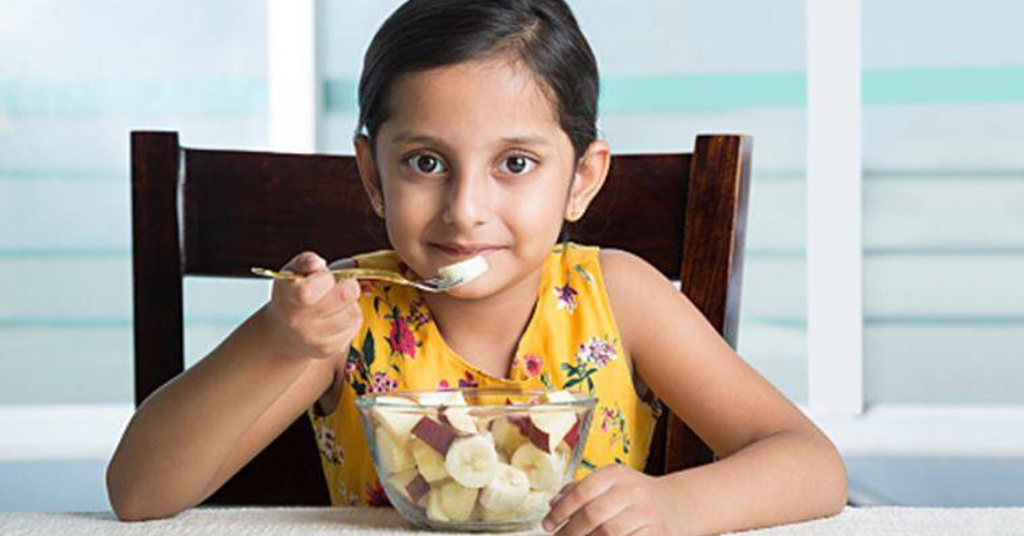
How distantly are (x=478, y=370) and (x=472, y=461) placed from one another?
42cm

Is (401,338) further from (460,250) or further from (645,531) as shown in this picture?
(645,531)

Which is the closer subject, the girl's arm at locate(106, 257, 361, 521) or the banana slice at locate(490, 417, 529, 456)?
the banana slice at locate(490, 417, 529, 456)

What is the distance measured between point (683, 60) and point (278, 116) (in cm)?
73

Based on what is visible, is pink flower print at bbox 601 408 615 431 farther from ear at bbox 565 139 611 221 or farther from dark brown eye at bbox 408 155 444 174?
dark brown eye at bbox 408 155 444 174

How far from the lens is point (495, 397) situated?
0.86 m

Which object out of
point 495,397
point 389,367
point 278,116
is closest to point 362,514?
point 495,397

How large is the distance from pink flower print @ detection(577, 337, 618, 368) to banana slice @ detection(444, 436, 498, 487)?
451 millimetres

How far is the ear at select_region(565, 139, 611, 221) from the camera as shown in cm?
114

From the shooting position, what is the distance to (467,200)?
0.97m

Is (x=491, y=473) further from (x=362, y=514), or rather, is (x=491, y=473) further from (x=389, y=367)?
(x=389, y=367)

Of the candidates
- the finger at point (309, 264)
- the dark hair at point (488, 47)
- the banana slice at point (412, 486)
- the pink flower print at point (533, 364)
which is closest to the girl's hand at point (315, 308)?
the finger at point (309, 264)

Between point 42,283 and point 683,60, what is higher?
point 683,60

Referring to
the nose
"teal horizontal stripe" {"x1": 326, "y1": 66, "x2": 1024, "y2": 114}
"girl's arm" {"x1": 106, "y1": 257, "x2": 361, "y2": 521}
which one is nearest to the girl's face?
the nose

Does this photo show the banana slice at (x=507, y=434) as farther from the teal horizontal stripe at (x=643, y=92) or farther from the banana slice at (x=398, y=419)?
the teal horizontal stripe at (x=643, y=92)
